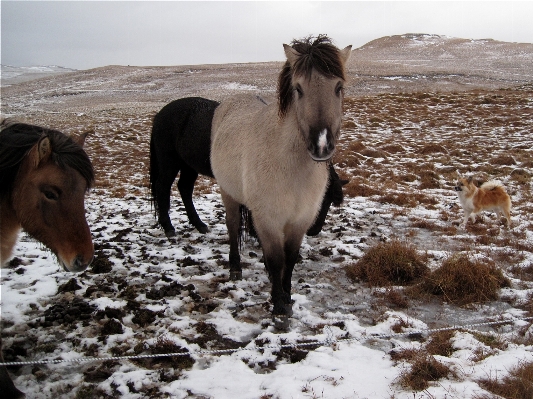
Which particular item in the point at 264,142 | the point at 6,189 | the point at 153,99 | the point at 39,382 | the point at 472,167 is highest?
the point at 153,99

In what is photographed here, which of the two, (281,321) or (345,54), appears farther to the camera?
(281,321)

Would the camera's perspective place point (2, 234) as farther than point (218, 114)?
No

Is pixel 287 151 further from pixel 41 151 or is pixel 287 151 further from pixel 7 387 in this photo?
pixel 7 387

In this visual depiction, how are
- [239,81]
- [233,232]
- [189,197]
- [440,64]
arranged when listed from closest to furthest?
[233,232] < [189,197] < [239,81] < [440,64]

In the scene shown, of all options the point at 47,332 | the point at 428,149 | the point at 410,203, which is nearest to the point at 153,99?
the point at 428,149

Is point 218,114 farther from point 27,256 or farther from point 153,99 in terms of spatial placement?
point 153,99

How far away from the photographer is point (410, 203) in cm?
713

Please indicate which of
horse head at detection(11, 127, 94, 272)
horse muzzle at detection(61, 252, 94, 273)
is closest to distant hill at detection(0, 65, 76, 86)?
horse head at detection(11, 127, 94, 272)

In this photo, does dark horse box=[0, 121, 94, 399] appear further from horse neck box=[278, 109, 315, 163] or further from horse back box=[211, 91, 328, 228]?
horse neck box=[278, 109, 315, 163]

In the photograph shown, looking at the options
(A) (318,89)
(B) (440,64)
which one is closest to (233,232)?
(A) (318,89)

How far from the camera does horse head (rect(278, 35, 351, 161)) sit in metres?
2.67

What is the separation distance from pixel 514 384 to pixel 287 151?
7.71ft

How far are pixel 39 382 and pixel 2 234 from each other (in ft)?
3.76

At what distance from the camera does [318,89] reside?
2783 mm
